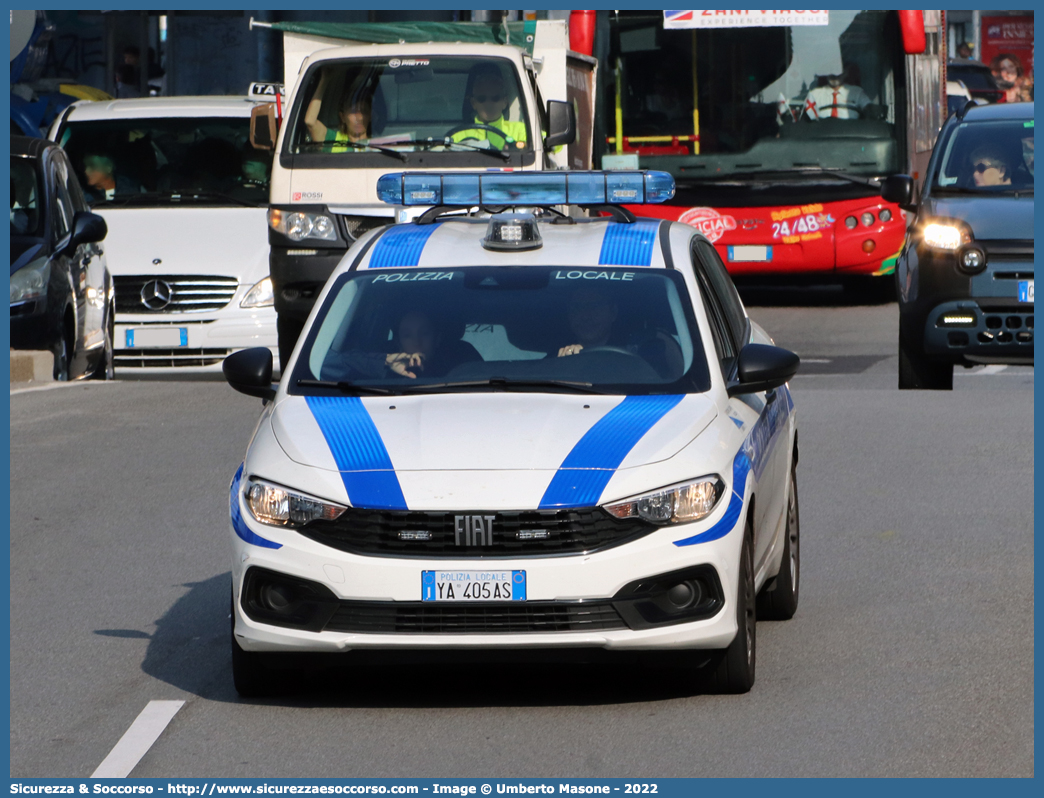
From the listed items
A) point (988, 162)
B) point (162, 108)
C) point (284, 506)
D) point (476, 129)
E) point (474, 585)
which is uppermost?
point (162, 108)

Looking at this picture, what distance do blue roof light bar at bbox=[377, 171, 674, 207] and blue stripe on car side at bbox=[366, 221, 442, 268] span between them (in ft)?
1.00

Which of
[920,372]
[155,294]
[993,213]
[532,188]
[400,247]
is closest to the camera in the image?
[400,247]

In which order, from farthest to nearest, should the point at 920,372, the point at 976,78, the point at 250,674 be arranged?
the point at 976,78 → the point at 920,372 → the point at 250,674

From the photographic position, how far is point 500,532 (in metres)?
6.15

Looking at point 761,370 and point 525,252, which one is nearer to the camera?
point 761,370

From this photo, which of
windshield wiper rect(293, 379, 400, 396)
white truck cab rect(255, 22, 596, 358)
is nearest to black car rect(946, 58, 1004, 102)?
white truck cab rect(255, 22, 596, 358)

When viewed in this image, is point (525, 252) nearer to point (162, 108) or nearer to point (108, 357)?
point (108, 357)

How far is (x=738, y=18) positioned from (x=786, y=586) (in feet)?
51.1

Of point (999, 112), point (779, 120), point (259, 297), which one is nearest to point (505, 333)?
point (259, 297)

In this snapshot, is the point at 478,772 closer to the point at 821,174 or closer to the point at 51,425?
the point at 51,425

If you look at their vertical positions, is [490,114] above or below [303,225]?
above

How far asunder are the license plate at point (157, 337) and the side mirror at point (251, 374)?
895cm

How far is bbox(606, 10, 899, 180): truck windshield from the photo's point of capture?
877 inches

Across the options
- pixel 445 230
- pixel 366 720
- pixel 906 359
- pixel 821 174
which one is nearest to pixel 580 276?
pixel 445 230
